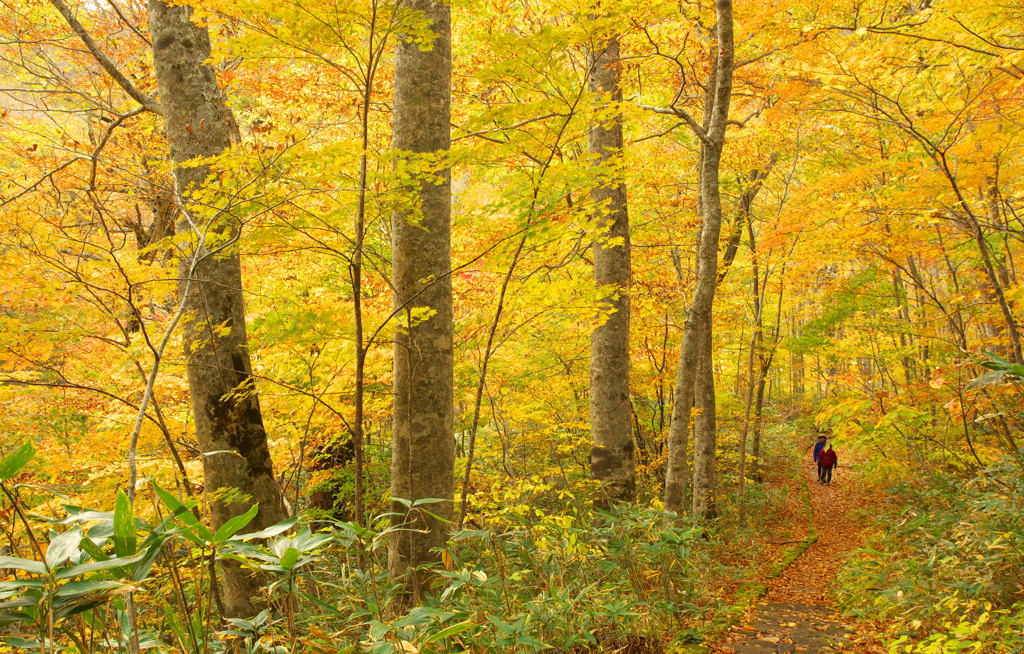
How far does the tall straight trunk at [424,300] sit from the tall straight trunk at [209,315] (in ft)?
3.93

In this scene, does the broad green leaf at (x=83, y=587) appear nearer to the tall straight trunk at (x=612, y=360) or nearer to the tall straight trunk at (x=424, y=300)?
the tall straight trunk at (x=424, y=300)

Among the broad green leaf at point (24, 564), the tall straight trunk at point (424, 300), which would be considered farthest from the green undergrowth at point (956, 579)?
the broad green leaf at point (24, 564)

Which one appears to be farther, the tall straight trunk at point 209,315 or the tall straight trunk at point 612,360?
the tall straight trunk at point 612,360

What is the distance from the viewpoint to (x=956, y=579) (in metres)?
4.34

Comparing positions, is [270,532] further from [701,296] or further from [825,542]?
[825,542]

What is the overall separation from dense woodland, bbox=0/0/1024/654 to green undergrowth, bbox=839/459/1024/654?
49 millimetres

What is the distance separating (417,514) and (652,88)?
775 centimetres

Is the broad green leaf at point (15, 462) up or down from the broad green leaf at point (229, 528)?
up

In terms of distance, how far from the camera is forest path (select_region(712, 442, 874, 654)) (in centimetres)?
417

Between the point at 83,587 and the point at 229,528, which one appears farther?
the point at 229,528

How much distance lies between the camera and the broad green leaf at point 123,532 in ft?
3.28

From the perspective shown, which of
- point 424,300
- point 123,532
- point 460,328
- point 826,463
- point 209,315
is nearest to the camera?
point 123,532

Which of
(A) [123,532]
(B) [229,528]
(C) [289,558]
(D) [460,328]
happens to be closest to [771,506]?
(D) [460,328]

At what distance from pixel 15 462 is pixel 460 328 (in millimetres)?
4546
